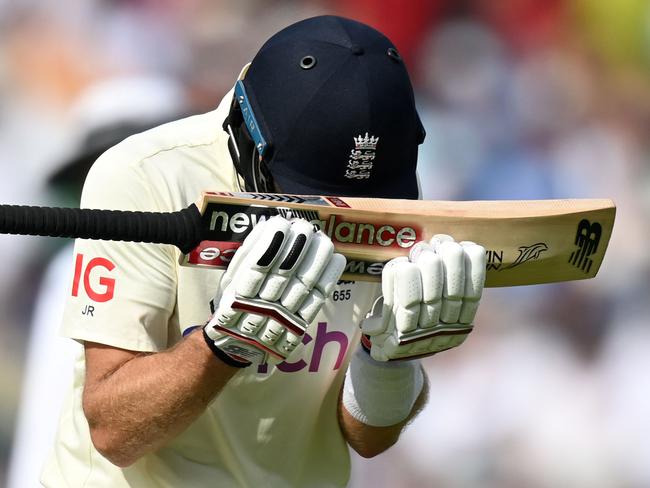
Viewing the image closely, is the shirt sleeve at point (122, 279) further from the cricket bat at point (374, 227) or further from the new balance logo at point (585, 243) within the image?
the new balance logo at point (585, 243)

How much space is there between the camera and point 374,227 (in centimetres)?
150

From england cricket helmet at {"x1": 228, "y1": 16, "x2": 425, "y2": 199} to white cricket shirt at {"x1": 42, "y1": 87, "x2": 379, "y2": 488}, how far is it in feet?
0.49

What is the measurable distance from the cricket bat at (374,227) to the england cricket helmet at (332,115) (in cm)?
10

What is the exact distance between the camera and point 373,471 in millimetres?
3039

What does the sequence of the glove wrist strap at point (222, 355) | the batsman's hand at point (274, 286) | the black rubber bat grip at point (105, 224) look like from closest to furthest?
the black rubber bat grip at point (105, 224) < the batsman's hand at point (274, 286) < the glove wrist strap at point (222, 355)

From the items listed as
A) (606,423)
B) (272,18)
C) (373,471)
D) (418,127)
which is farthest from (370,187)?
(606,423)

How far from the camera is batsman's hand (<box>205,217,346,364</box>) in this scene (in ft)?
4.49

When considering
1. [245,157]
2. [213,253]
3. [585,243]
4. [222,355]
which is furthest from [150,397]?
[585,243]

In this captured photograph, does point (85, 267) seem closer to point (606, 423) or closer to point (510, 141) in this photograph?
point (510, 141)

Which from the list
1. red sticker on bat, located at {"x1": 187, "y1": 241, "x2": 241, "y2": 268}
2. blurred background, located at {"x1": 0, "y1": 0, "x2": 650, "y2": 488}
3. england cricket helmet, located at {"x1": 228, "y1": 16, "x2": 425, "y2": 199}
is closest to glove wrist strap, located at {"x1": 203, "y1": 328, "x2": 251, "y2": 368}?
red sticker on bat, located at {"x1": 187, "y1": 241, "x2": 241, "y2": 268}

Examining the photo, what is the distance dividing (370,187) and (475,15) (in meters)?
1.56

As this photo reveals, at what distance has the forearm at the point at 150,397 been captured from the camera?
152cm

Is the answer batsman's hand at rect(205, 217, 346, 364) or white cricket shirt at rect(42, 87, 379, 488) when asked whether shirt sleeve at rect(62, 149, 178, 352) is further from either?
batsman's hand at rect(205, 217, 346, 364)

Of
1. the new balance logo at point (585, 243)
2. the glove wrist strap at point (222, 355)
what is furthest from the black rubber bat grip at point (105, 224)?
the new balance logo at point (585, 243)
